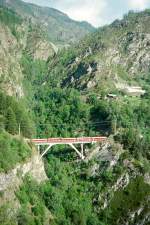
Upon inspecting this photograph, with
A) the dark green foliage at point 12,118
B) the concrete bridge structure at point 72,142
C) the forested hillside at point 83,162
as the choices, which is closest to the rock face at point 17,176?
the forested hillside at point 83,162

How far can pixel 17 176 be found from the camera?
9975 cm

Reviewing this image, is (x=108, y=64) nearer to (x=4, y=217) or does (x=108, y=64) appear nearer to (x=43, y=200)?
(x=43, y=200)

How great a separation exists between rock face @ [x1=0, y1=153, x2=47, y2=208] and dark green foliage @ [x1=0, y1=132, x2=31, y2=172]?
1.13 meters

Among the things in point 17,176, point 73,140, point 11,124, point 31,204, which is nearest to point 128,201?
point 31,204

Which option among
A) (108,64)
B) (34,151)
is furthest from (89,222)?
(108,64)

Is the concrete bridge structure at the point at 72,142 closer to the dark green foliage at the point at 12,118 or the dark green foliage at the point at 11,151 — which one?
the dark green foliage at the point at 12,118

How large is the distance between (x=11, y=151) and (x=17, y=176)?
15.6ft

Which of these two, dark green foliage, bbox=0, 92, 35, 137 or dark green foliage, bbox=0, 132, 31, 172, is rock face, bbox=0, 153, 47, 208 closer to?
dark green foliage, bbox=0, 132, 31, 172

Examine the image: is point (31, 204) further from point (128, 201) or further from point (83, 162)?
point (83, 162)

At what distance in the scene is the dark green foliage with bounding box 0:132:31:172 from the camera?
96.6 metres

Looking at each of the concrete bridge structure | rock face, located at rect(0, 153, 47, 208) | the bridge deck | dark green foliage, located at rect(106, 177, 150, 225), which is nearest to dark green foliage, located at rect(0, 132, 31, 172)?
rock face, located at rect(0, 153, 47, 208)

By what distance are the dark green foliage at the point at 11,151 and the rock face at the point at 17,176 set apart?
113 cm

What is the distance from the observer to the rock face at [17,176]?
3696 inches

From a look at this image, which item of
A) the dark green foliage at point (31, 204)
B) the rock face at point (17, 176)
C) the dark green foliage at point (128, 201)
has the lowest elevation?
the dark green foliage at point (128, 201)
